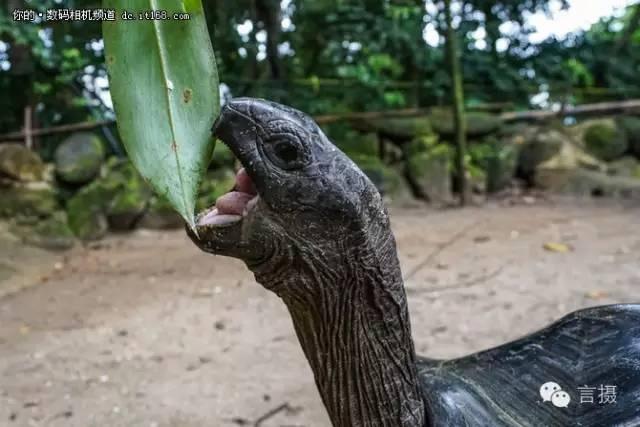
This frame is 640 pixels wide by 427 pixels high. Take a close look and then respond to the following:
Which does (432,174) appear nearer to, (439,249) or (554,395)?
(439,249)

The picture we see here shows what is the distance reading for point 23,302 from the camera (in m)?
3.12

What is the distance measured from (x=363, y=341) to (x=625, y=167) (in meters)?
5.62

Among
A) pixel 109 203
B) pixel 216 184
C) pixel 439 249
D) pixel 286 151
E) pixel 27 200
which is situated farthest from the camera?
pixel 216 184

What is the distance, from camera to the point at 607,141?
585 centimetres

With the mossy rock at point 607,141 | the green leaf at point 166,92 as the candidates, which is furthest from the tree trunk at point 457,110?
the green leaf at point 166,92

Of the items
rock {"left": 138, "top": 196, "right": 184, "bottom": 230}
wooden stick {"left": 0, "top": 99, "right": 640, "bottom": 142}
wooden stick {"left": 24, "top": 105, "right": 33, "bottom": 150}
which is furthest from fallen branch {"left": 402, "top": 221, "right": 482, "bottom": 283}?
wooden stick {"left": 24, "top": 105, "right": 33, "bottom": 150}

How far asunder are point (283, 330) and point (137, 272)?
4.24 feet

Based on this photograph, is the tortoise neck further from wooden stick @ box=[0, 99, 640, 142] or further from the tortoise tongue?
wooden stick @ box=[0, 99, 640, 142]

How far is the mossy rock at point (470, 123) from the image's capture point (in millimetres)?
5621

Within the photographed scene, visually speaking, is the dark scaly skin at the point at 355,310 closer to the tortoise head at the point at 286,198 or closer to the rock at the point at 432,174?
the tortoise head at the point at 286,198

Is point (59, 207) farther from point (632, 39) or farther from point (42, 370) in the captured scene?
point (632, 39)

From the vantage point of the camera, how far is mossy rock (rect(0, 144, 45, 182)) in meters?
3.86

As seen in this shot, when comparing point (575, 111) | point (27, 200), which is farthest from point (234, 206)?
point (575, 111)

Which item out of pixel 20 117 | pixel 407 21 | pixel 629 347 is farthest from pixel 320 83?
pixel 629 347
